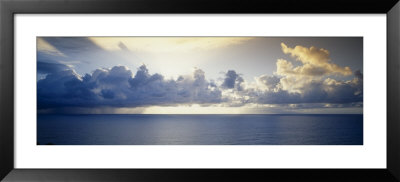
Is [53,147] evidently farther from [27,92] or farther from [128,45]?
[128,45]

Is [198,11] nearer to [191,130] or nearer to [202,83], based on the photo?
[202,83]

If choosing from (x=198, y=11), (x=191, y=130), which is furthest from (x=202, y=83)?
(x=198, y=11)

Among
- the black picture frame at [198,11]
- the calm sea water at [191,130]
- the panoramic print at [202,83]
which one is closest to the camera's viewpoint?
the black picture frame at [198,11]

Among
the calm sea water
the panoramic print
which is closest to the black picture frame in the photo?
the panoramic print

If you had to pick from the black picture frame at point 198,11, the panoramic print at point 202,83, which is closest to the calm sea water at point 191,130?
the panoramic print at point 202,83

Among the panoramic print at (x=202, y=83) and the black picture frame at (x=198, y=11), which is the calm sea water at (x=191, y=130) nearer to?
the panoramic print at (x=202, y=83)
